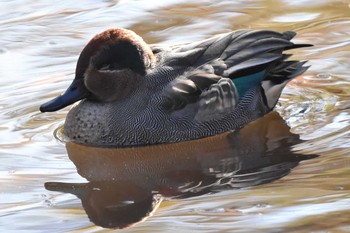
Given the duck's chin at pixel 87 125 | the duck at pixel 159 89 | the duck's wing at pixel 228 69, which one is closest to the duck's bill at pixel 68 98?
the duck at pixel 159 89

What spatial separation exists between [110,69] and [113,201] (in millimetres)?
1944

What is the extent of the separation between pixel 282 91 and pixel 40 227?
3771 millimetres

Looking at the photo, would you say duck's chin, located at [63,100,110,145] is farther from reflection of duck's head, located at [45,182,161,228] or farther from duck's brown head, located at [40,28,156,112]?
reflection of duck's head, located at [45,182,161,228]

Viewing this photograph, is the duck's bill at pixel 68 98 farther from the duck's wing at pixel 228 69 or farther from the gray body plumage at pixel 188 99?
the duck's wing at pixel 228 69

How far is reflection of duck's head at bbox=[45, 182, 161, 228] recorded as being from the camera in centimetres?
726

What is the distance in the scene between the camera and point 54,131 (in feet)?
31.1

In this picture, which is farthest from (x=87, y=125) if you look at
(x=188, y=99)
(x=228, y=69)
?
(x=228, y=69)

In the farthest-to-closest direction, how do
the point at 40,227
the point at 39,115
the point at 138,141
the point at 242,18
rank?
the point at 242,18, the point at 39,115, the point at 138,141, the point at 40,227

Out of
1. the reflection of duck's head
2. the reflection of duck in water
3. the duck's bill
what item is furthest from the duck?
the reflection of duck's head

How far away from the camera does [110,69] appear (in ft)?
30.6

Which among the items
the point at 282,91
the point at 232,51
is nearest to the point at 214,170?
the point at 232,51

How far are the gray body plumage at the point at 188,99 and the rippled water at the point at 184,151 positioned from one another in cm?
17

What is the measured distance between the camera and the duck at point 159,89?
9.12 m

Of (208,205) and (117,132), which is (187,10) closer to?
(117,132)
